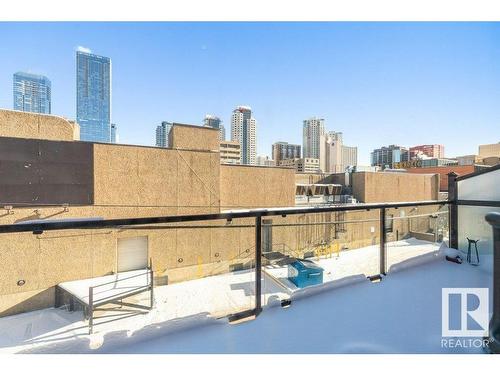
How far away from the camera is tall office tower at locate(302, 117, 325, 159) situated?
241 ft

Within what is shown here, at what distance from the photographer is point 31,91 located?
117625mm

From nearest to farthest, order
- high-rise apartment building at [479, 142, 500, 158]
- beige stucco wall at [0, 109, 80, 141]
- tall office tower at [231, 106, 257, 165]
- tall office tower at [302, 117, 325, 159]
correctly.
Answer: beige stucco wall at [0, 109, 80, 141], high-rise apartment building at [479, 142, 500, 158], tall office tower at [302, 117, 325, 159], tall office tower at [231, 106, 257, 165]

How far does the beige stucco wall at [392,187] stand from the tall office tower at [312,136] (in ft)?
165

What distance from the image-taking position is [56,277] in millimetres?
9641

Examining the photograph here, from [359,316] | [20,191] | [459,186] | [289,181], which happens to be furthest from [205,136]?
[359,316]

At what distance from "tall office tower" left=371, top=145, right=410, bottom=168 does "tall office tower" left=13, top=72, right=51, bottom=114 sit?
14321 centimetres

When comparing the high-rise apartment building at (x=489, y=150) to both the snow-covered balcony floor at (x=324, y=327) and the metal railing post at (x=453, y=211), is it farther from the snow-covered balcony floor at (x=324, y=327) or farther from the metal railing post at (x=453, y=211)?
the snow-covered balcony floor at (x=324, y=327)

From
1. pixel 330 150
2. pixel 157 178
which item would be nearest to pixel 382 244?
pixel 157 178

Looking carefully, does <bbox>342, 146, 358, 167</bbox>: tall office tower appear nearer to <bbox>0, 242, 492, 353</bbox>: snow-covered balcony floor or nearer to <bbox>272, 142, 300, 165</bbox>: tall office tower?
<bbox>272, 142, 300, 165</bbox>: tall office tower

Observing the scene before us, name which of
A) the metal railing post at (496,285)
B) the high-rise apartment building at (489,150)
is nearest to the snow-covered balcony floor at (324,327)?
the metal railing post at (496,285)

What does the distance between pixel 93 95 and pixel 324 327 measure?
562ft

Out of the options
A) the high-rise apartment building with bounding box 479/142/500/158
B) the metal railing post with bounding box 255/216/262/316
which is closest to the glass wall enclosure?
the metal railing post with bounding box 255/216/262/316

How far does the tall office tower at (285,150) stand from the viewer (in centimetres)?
6830

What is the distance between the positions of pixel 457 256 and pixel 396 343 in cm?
207
